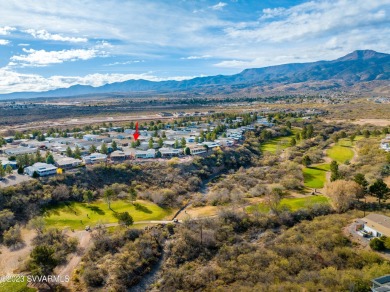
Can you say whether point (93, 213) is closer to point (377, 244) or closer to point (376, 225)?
point (377, 244)

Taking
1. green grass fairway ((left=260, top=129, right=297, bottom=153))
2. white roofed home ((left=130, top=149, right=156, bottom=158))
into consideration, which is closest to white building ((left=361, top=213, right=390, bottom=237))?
green grass fairway ((left=260, top=129, right=297, bottom=153))

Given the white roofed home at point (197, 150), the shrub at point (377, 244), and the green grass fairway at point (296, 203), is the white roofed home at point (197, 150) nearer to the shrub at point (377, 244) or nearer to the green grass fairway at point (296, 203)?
the green grass fairway at point (296, 203)

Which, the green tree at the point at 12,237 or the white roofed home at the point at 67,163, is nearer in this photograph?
the green tree at the point at 12,237

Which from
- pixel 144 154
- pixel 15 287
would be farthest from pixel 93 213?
pixel 144 154

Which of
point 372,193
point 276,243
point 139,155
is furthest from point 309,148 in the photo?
point 276,243

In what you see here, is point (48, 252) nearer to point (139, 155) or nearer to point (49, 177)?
point (49, 177)

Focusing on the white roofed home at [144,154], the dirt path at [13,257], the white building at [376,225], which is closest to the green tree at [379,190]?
the white building at [376,225]
